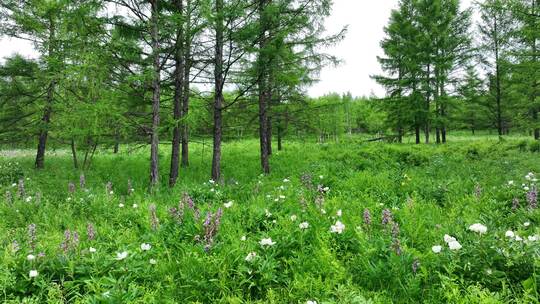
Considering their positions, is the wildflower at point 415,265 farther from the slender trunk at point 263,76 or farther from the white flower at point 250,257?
the slender trunk at point 263,76

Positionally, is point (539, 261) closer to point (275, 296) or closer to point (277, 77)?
point (275, 296)

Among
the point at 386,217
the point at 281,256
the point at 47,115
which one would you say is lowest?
the point at 281,256

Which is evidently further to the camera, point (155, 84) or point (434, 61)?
point (434, 61)

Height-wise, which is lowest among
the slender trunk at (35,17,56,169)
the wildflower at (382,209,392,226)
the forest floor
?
Result: the forest floor

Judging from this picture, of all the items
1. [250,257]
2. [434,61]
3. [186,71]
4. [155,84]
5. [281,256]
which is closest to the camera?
[250,257]

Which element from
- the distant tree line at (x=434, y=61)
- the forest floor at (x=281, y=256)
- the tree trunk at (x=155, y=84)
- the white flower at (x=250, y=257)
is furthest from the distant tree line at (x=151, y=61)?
the distant tree line at (x=434, y=61)

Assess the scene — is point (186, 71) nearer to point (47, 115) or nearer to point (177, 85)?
point (177, 85)

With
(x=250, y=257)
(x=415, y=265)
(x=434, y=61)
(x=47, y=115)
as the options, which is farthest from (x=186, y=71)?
(x=434, y=61)

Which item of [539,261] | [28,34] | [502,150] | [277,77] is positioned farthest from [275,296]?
[28,34]

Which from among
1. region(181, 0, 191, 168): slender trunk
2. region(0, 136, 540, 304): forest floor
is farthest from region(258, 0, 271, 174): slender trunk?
region(0, 136, 540, 304): forest floor

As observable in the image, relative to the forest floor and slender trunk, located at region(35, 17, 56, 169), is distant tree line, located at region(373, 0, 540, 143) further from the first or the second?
slender trunk, located at region(35, 17, 56, 169)

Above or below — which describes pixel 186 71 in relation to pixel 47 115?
above

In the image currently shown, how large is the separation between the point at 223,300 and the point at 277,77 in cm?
760

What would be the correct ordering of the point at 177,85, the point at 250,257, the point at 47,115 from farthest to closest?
the point at 47,115 → the point at 177,85 → the point at 250,257
